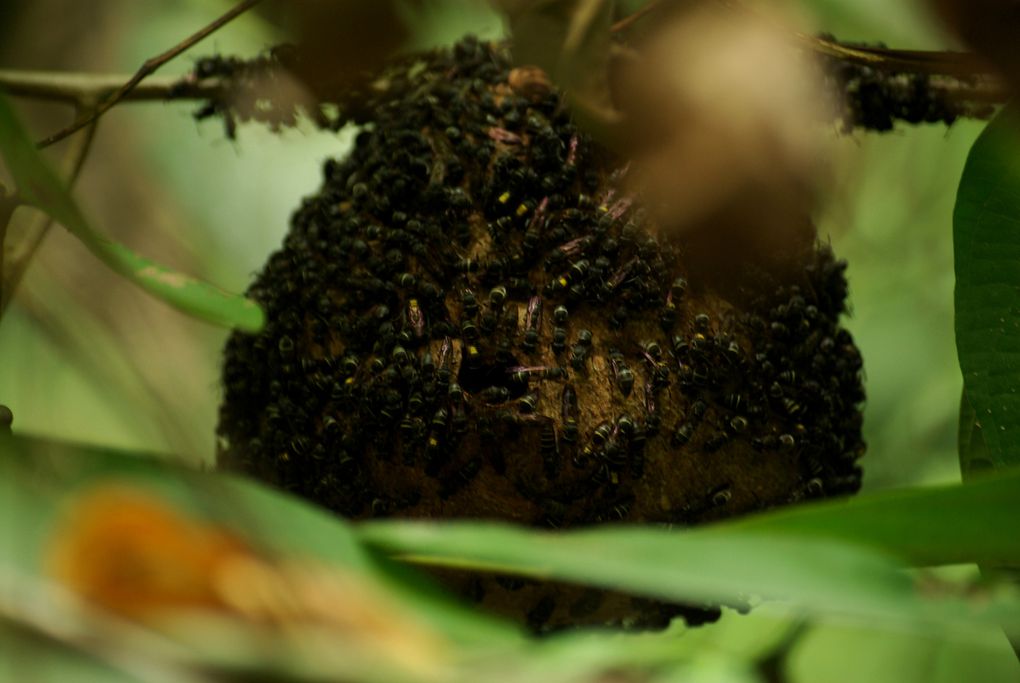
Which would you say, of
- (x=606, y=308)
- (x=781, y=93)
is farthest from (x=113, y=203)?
(x=781, y=93)

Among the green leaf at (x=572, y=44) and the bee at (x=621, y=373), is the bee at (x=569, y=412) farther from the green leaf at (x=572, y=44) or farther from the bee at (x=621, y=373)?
the green leaf at (x=572, y=44)

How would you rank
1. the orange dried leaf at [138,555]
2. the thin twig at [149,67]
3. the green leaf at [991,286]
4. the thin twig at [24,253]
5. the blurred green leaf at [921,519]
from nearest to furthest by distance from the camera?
the orange dried leaf at [138,555]
the blurred green leaf at [921,519]
the thin twig at [24,253]
the green leaf at [991,286]
the thin twig at [149,67]

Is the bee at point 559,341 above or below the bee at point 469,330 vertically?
below

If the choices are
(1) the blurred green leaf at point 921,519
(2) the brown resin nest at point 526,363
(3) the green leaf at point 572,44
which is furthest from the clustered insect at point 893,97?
(1) the blurred green leaf at point 921,519

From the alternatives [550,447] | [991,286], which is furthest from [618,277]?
[991,286]

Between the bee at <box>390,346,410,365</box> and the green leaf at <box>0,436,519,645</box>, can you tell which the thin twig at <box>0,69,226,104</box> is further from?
the green leaf at <box>0,436,519,645</box>

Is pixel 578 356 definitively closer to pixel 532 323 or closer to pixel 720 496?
pixel 532 323

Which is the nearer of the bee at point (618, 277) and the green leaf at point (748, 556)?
the green leaf at point (748, 556)

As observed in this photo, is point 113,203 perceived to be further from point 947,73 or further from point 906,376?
point 906,376
